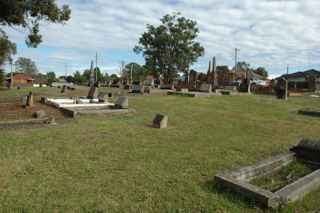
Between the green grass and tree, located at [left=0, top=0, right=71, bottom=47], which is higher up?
tree, located at [left=0, top=0, right=71, bottom=47]

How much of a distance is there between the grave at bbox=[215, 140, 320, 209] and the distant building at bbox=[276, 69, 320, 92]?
43762mm

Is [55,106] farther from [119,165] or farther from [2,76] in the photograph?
[119,165]

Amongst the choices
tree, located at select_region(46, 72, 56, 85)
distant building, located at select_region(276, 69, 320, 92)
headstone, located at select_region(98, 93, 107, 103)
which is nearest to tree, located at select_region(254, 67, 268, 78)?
distant building, located at select_region(276, 69, 320, 92)

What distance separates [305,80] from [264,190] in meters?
56.1

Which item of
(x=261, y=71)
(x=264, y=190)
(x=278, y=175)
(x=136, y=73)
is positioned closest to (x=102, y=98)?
(x=278, y=175)

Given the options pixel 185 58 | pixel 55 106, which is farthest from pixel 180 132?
pixel 185 58

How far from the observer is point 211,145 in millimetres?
6090

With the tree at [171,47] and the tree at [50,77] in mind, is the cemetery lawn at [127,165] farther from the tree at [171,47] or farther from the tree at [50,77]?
the tree at [50,77]

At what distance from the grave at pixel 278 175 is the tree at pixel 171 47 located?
43.1 metres

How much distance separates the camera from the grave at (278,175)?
3.27 m

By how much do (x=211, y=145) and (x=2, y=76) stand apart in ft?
38.9

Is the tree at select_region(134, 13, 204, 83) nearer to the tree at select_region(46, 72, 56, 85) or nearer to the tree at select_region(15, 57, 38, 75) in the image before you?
the tree at select_region(46, 72, 56, 85)

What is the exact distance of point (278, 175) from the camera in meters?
4.44

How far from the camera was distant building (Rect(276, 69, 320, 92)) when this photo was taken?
45.5 m
